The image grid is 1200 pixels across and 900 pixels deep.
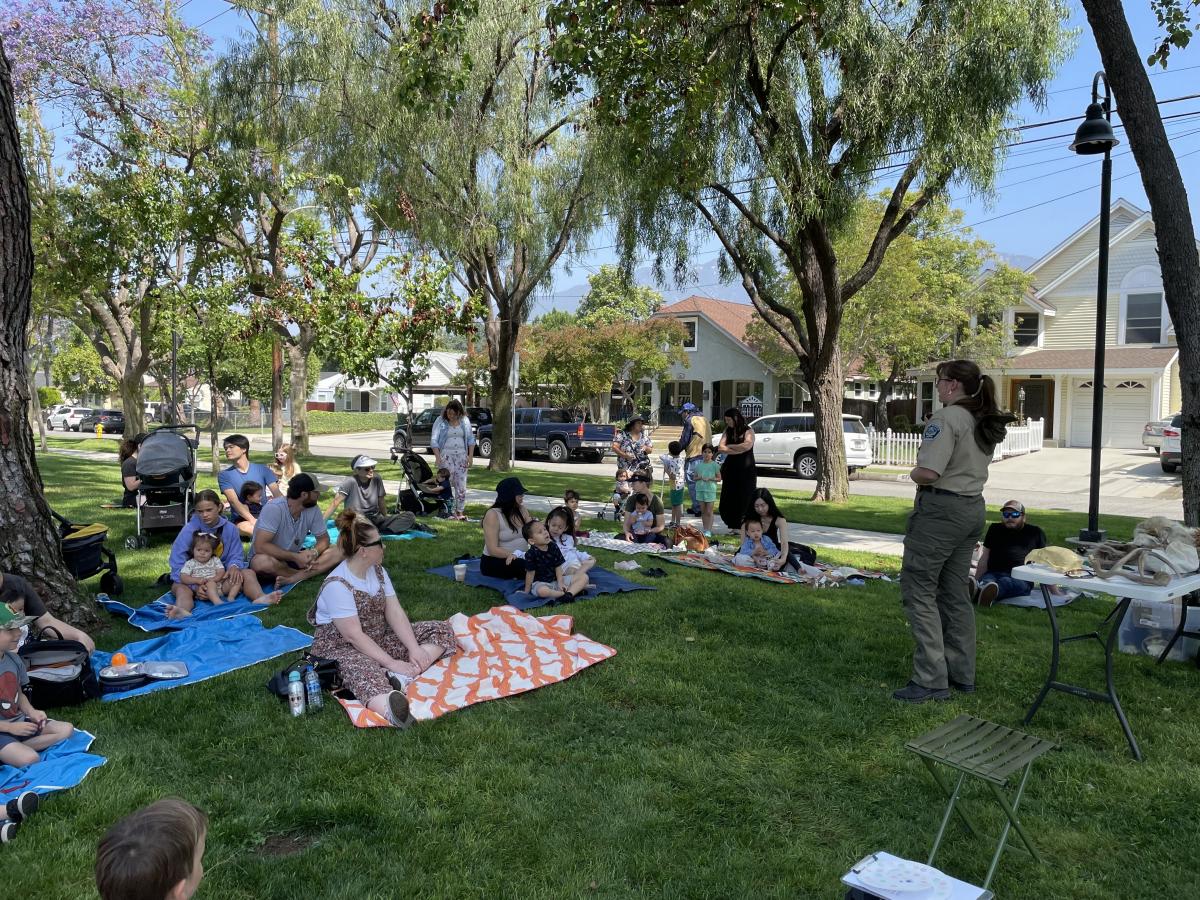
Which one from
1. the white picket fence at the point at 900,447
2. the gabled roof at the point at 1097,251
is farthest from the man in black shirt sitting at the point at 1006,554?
the gabled roof at the point at 1097,251

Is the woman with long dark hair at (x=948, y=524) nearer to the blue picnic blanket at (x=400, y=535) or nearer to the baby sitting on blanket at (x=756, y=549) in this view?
the baby sitting on blanket at (x=756, y=549)

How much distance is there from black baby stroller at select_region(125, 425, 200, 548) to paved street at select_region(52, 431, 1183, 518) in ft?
37.5

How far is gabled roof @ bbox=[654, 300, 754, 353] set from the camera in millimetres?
36500

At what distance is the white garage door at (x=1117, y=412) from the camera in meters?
27.8

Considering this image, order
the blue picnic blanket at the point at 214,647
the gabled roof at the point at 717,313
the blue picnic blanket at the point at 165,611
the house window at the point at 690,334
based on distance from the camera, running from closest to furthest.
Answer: the blue picnic blanket at the point at 214,647 → the blue picnic blanket at the point at 165,611 → the gabled roof at the point at 717,313 → the house window at the point at 690,334

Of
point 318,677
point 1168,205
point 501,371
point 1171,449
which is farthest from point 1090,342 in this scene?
point 318,677

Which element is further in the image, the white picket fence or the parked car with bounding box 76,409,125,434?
the parked car with bounding box 76,409,125,434

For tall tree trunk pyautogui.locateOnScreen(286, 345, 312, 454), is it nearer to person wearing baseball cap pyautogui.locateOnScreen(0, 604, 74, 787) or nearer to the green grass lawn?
the green grass lawn

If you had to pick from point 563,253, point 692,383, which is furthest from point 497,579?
point 692,383

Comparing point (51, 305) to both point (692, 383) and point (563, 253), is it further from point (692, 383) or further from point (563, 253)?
point (692, 383)

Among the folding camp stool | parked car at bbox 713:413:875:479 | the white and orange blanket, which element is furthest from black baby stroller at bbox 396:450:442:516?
parked car at bbox 713:413:875:479

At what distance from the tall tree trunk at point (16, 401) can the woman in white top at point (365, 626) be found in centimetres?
221

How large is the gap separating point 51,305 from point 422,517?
1713cm

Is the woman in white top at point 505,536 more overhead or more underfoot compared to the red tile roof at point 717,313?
more underfoot
